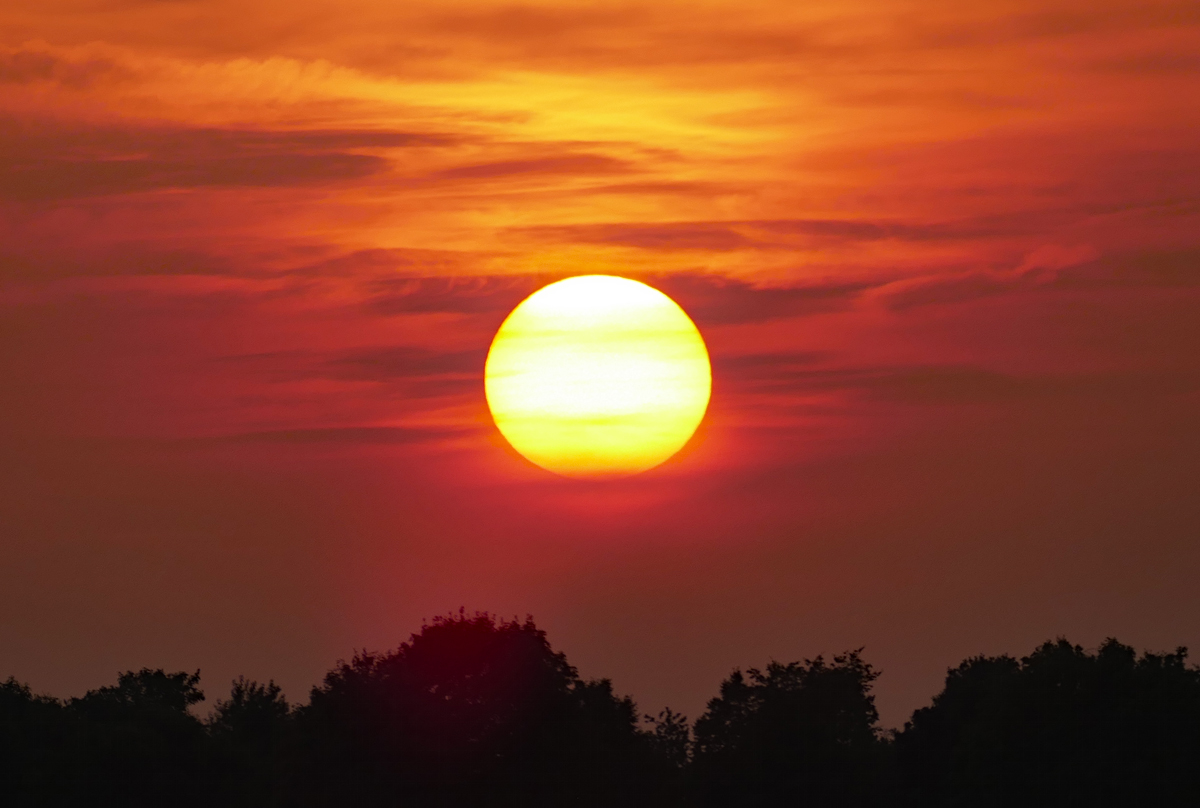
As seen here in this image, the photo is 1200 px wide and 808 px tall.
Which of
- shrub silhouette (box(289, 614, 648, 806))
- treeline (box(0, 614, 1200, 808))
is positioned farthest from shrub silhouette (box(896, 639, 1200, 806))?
shrub silhouette (box(289, 614, 648, 806))

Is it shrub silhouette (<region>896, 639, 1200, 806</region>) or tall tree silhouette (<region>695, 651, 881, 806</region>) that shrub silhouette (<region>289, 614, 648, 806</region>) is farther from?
shrub silhouette (<region>896, 639, 1200, 806</region>)

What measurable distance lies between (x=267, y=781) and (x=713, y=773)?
2198cm

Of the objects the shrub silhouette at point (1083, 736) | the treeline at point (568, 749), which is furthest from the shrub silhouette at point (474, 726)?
the shrub silhouette at point (1083, 736)

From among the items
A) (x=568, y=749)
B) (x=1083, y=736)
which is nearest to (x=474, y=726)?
(x=568, y=749)

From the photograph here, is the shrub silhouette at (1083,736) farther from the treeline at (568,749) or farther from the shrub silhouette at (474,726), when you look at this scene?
the shrub silhouette at (474,726)

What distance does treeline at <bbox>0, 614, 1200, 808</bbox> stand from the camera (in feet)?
275

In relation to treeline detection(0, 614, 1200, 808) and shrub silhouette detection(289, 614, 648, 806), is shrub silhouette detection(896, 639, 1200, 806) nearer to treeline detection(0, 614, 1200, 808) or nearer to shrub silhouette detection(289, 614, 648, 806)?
treeline detection(0, 614, 1200, 808)

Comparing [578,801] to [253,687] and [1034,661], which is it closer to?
[1034,661]

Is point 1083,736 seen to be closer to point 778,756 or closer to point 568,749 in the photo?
point 778,756

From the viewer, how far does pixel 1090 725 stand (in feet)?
306

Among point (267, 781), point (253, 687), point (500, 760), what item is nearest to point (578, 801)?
point (500, 760)

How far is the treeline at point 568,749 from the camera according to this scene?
275ft

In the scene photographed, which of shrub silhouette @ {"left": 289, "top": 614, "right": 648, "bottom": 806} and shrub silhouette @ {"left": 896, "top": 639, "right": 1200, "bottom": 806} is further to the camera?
shrub silhouette @ {"left": 896, "top": 639, "right": 1200, "bottom": 806}

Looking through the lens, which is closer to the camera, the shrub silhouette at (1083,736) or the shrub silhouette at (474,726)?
the shrub silhouette at (474,726)
